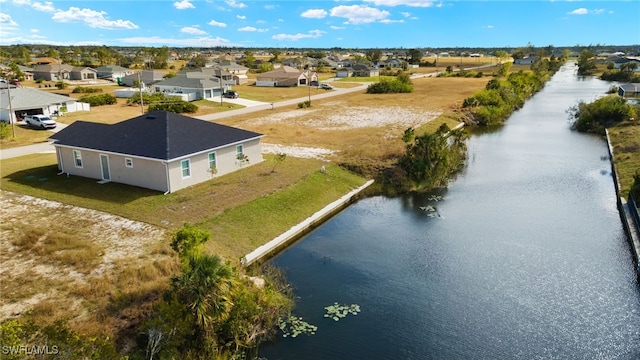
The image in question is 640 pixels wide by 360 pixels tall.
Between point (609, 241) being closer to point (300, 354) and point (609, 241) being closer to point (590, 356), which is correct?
point (590, 356)

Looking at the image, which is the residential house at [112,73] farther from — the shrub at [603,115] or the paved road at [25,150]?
the shrub at [603,115]

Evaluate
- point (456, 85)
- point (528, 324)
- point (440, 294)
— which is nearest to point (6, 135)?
point (440, 294)

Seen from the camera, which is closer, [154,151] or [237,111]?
[154,151]

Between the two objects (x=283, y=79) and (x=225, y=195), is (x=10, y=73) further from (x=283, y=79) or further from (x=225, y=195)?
(x=225, y=195)

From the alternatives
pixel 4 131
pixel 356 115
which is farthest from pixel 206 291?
pixel 356 115

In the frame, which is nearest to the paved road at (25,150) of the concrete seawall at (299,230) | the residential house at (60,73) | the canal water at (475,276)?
the concrete seawall at (299,230)
